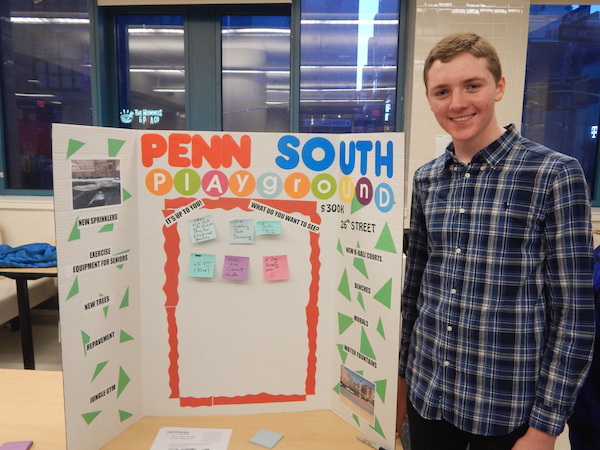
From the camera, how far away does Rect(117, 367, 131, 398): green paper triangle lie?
1.23m

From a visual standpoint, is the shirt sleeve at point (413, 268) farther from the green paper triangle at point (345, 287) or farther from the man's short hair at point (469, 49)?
the man's short hair at point (469, 49)

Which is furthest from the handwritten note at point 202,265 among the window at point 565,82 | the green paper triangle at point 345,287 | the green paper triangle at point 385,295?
the window at point 565,82

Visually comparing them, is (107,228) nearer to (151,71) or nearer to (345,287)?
(345,287)

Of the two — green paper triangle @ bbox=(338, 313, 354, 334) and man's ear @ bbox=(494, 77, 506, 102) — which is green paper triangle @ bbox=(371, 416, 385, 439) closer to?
green paper triangle @ bbox=(338, 313, 354, 334)

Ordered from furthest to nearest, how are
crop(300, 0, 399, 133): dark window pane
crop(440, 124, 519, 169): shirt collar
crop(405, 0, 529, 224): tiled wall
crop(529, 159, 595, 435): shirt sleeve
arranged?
crop(300, 0, 399, 133): dark window pane
crop(405, 0, 529, 224): tiled wall
crop(440, 124, 519, 169): shirt collar
crop(529, 159, 595, 435): shirt sleeve

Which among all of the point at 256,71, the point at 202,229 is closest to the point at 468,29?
the point at 256,71

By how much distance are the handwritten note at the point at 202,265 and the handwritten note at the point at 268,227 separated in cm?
16

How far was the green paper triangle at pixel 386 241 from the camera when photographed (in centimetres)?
110

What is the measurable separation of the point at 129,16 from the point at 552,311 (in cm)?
447

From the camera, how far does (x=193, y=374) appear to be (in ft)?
4.29

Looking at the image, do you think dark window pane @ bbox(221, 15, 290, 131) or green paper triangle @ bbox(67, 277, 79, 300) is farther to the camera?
dark window pane @ bbox(221, 15, 290, 131)

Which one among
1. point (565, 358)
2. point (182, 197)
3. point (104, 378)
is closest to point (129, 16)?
point (182, 197)

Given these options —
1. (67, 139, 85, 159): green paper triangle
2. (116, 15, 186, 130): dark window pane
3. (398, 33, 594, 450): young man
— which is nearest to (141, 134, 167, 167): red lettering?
(67, 139, 85, 159): green paper triangle

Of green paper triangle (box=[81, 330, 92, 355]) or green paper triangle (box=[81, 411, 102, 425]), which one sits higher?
green paper triangle (box=[81, 330, 92, 355])
